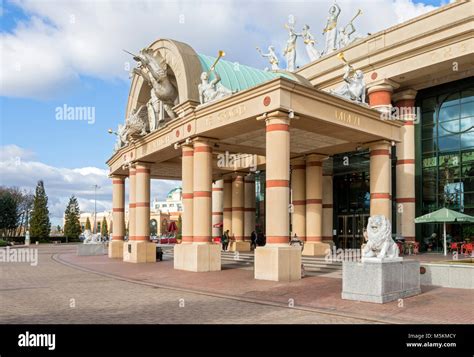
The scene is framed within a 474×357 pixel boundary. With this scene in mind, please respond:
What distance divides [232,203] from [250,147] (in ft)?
41.6

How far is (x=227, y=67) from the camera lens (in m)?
24.1

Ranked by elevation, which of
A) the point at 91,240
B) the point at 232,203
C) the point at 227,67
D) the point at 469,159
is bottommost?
the point at 91,240

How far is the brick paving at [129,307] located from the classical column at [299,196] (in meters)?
13.2

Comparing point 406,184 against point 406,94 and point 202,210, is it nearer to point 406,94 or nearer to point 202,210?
point 406,94

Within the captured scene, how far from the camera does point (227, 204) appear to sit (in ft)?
119

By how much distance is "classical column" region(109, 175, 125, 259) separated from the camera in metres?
31.5

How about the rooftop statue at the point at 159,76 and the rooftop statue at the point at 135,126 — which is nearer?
the rooftop statue at the point at 159,76

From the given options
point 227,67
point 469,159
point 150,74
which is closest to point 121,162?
point 150,74

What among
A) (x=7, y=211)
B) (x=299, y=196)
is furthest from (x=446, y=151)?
(x=7, y=211)

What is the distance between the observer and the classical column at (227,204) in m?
35.7

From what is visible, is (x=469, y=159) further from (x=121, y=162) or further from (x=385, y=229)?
(x=121, y=162)

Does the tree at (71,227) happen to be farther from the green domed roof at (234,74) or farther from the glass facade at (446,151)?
the glass facade at (446,151)

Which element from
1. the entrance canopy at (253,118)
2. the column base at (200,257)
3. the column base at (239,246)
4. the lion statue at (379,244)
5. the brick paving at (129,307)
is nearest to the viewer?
the brick paving at (129,307)

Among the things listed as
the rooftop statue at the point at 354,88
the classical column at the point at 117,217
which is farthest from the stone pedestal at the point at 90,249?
the rooftop statue at the point at 354,88
